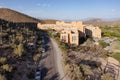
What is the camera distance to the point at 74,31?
151 feet

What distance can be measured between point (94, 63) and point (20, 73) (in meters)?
12.6

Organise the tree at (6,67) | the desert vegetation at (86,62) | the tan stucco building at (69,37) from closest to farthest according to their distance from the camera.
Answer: the tree at (6,67) < the desert vegetation at (86,62) < the tan stucco building at (69,37)

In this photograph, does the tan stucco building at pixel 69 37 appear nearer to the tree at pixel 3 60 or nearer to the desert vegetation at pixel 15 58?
the desert vegetation at pixel 15 58

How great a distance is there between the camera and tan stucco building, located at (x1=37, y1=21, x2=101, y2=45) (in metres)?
42.6

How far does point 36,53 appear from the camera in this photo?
99.2ft

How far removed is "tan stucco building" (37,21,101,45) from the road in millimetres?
8933

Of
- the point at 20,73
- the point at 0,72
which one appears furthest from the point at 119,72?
the point at 0,72

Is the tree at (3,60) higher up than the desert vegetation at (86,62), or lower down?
higher up

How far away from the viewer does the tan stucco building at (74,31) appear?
42.6 metres

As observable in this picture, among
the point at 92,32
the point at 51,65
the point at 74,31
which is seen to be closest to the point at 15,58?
the point at 51,65

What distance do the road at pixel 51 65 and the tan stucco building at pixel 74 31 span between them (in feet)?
29.3

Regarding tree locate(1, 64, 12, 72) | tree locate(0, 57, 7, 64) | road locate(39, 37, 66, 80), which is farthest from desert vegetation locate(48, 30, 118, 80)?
tree locate(0, 57, 7, 64)

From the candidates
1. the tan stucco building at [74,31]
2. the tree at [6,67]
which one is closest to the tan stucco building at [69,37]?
the tan stucco building at [74,31]

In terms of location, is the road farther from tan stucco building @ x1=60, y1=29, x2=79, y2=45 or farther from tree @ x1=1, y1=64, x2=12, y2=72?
tan stucco building @ x1=60, y1=29, x2=79, y2=45
